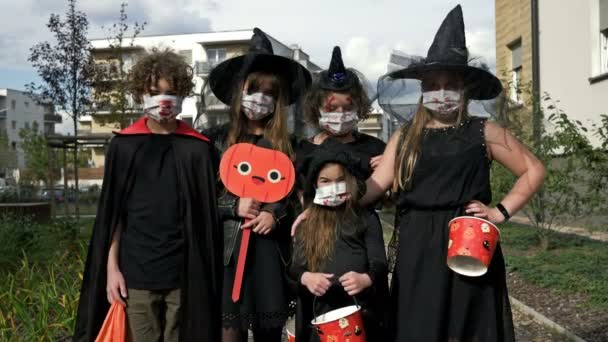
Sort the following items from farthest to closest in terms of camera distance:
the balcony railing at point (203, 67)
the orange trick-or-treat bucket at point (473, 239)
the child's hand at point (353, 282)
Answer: the balcony railing at point (203, 67)
the child's hand at point (353, 282)
the orange trick-or-treat bucket at point (473, 239)

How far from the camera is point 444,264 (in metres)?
3.09

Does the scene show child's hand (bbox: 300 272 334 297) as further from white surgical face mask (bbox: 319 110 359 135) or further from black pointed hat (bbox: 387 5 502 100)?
black pointed hat (bbox: 387 5 502 100)

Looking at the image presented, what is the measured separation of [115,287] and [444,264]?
1572 millimetres

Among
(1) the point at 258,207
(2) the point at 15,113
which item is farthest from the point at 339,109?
Answer: (2) the point at 15,113

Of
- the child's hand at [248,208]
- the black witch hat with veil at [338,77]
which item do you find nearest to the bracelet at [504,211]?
the black witch hat with veil at [338,77]

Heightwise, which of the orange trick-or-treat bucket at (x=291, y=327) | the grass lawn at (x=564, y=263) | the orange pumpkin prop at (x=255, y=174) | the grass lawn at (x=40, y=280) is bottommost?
the grass lawn at (x=564, y=263)

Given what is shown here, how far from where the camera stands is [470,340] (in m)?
3.09

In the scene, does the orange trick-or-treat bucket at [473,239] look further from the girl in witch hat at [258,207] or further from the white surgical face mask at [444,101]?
the girl in witch hat at [258,207]

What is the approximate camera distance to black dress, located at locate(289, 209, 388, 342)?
3205 millimetres

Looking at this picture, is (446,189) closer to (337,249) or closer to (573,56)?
(337,249)

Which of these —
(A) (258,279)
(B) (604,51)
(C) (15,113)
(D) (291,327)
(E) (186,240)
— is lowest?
(D) (291,327)

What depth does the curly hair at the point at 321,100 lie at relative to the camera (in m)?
3.71

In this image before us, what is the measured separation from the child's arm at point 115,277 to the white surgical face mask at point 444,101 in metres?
1.65

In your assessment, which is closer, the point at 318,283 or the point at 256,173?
the point at 318,283
